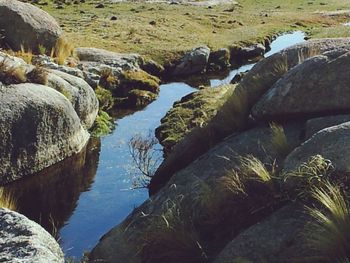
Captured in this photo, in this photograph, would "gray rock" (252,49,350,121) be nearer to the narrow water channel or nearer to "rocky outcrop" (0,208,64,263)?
the narrow water channel

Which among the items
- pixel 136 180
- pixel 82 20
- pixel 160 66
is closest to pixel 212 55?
pixel 160 66

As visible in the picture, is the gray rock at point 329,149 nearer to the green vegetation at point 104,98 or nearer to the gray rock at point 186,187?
the gray rock at point 186,187

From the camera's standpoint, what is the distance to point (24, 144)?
21.9 metres

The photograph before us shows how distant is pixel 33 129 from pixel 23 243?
13.6 meters

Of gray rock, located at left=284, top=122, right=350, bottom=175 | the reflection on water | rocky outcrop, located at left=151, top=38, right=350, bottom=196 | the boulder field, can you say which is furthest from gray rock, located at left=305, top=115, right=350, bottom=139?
the reflection on water

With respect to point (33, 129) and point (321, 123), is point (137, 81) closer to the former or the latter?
point (33, 129)

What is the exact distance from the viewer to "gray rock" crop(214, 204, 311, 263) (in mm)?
10234

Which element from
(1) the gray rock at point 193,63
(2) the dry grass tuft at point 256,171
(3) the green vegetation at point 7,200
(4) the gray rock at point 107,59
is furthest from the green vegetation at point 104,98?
(2) the dry grass tuft at point 256,171

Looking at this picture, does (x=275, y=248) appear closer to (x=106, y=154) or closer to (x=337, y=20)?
(x=106, y=154)

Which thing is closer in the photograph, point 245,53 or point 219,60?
point 219,60

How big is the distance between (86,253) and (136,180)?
21.0 ft

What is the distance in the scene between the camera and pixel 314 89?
14.9m

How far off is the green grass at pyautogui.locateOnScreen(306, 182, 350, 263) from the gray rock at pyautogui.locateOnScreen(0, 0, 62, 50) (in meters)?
27.8

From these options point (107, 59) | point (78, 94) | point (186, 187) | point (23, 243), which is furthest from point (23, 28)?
point (23, 243)
